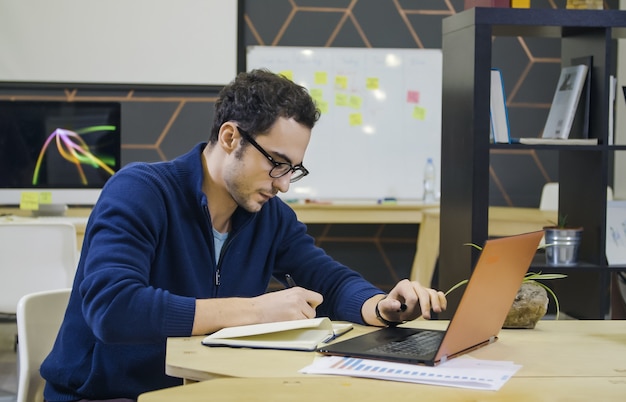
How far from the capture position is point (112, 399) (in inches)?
67.2

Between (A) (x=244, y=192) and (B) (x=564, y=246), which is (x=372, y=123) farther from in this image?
(A) (x=244, y=192)

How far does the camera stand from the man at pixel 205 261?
1622 mm

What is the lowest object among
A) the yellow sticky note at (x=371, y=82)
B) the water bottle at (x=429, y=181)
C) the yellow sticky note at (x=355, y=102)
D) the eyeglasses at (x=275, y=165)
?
the water bottle at (x=429, y=181)

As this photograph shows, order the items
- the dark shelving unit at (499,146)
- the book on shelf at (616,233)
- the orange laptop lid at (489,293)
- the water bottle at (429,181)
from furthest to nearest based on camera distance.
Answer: the water bottle at (429,181) → the book on shelf at (616,233) → the dark shelving unit at (499,146) → the orange laptop lid at (489,293)

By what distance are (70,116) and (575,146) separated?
3037mm

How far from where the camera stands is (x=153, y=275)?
1.84 meters

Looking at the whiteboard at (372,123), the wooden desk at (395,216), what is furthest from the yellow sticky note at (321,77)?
the wooden desk at (395,216)

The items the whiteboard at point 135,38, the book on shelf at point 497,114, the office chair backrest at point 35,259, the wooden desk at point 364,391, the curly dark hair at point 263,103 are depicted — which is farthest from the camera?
the whiteboard at point 135,38

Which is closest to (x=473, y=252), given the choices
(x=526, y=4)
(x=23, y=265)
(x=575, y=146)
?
(x=575, y=146)

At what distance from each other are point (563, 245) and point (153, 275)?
1542mm

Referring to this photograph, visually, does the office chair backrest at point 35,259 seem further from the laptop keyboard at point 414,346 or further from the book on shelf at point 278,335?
the laptop keyboard at point 414,346

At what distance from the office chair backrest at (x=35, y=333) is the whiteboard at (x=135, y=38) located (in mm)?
3511

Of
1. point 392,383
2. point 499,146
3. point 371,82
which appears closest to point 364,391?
point 392,383

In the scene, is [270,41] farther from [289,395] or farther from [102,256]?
[289,395]
